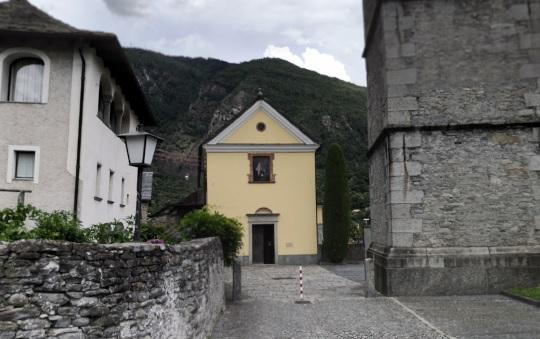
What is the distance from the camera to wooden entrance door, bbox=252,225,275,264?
2458 centimetres

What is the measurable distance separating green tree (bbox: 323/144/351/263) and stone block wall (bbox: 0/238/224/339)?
19.9 meters

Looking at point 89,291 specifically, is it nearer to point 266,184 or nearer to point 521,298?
point 521,298

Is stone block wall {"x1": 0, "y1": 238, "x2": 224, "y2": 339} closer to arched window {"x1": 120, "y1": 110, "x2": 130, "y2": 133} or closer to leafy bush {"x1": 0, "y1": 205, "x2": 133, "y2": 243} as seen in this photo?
leafy bush {"x1": 0, "y1": 205, "x2": 133, "y2": 243}

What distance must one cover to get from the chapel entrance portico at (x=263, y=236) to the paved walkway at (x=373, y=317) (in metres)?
11.7

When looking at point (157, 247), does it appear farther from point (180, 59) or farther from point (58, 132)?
point (180, 59)

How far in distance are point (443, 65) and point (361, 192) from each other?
125 ft

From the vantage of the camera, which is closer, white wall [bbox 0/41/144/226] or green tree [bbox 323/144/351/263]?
white wall [bbox 0/41/144/226]

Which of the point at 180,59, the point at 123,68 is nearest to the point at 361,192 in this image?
the point at 123,68

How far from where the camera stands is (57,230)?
5258 mm

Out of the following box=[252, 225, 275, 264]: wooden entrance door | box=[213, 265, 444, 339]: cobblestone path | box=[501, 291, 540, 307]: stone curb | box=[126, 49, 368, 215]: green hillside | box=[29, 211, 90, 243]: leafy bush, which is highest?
box=[126, 49, 368, 215]: green hillside

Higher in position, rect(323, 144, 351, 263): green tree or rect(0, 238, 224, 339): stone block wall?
rect(323, 144, 351, 263): green tree

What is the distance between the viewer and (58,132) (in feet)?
42.9

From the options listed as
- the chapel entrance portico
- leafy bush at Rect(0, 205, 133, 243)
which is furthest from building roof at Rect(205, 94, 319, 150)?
leafy bush at Rect(0, 205, 133, 243)

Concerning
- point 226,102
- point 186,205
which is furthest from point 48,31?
point 226,102
